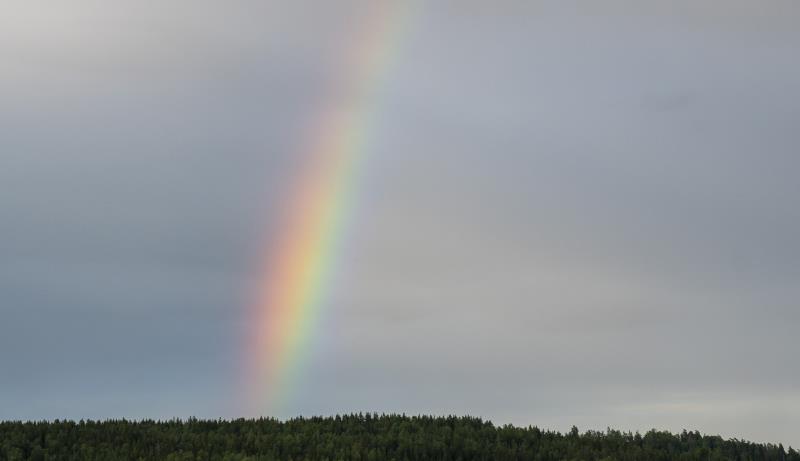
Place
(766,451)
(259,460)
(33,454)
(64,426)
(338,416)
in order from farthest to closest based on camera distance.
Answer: (338,416) < (64,426) < (766,451) < (33,454) < (259,460)

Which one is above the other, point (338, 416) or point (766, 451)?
point (338, 416)

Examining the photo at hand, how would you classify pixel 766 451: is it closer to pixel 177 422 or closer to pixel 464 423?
pixel 464 423

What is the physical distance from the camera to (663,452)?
21500 millimetres

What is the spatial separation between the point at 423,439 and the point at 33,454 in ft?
33.0

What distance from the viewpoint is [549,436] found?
955 inches

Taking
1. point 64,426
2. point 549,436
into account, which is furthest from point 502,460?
point 64,426

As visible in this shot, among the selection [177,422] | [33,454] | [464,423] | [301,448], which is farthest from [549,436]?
[33,454]

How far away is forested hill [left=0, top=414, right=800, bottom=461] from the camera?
806 inches

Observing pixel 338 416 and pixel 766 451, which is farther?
pixel 338 416

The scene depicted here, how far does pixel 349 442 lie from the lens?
71.7 ft

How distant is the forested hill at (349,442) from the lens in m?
20.5

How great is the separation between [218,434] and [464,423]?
786 centimetres

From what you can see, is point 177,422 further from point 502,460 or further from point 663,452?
point 663,452

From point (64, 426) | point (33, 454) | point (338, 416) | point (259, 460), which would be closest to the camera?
point (259, 460)
